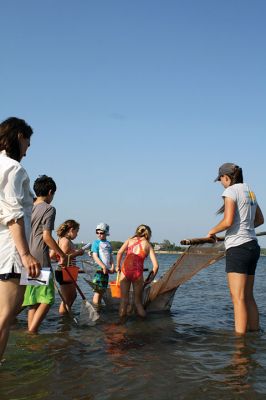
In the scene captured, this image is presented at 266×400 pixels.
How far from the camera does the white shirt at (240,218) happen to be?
5250 millimetres

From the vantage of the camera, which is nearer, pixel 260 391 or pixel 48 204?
pixel 260 391

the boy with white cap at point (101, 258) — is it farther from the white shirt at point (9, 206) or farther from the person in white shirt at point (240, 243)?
the white shirt at point (9, 206)

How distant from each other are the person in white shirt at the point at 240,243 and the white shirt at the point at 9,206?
2853mm

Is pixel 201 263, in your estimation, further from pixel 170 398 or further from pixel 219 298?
pixel 219 298

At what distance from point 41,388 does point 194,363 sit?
1727 mm

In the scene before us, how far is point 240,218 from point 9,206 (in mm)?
3281

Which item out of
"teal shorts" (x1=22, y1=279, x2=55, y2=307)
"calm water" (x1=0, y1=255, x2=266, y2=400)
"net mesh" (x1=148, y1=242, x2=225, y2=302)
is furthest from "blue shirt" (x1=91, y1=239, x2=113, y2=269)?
"teal shorts" (x1=22, y1=279, x2=55, y2=307)

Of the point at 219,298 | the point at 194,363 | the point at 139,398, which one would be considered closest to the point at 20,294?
the point at 139,398

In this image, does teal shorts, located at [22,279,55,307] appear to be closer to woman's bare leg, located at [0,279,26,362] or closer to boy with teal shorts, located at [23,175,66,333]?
boy with teal shorts, located at [23,175,66,333]

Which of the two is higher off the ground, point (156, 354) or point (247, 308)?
point (247, 308)

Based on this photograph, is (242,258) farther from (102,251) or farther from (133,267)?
(102,251)

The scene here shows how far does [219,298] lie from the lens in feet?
37.8

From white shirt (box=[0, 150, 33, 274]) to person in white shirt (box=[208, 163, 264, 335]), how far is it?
285 centimetres

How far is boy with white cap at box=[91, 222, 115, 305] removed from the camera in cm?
874
